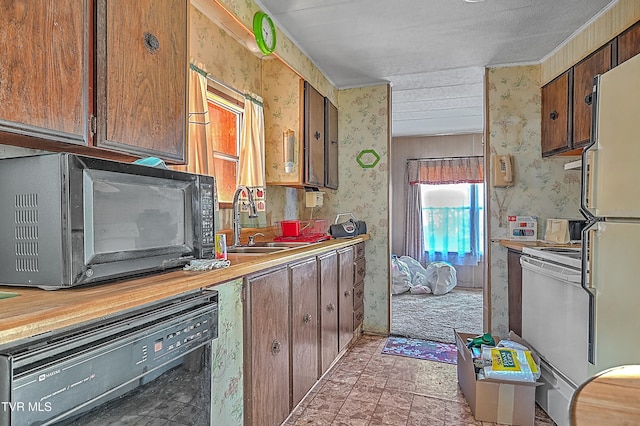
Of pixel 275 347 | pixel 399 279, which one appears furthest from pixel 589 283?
pixel 399 279

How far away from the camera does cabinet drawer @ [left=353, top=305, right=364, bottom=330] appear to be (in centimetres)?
337

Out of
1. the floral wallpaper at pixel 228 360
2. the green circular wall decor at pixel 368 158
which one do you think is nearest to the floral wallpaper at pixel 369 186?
the green circular wall decor at pixel 368 158

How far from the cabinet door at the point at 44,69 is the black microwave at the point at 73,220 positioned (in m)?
0.13

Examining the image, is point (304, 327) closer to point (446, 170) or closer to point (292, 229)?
point (292, 229)

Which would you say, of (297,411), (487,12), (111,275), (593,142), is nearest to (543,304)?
(593,142)

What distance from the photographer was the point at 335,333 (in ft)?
9.00

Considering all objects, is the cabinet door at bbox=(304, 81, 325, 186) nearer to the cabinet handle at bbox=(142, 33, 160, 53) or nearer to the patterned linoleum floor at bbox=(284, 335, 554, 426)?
the patterned linoleum floor at bbox=(284, 335, 554, 426)

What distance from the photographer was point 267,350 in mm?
1728

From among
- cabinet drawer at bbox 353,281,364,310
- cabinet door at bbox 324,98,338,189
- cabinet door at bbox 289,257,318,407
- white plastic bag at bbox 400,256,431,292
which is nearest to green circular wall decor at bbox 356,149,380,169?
cabinet door at bbox 324,98,338,189

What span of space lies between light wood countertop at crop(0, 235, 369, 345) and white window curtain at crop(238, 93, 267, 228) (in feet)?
4.25

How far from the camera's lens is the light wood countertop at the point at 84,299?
726mm

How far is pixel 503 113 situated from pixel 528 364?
84.3 inches

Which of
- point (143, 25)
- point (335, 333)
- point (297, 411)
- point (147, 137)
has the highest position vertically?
point (143, 25)

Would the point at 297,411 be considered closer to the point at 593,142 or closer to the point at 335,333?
the point at 335,333
